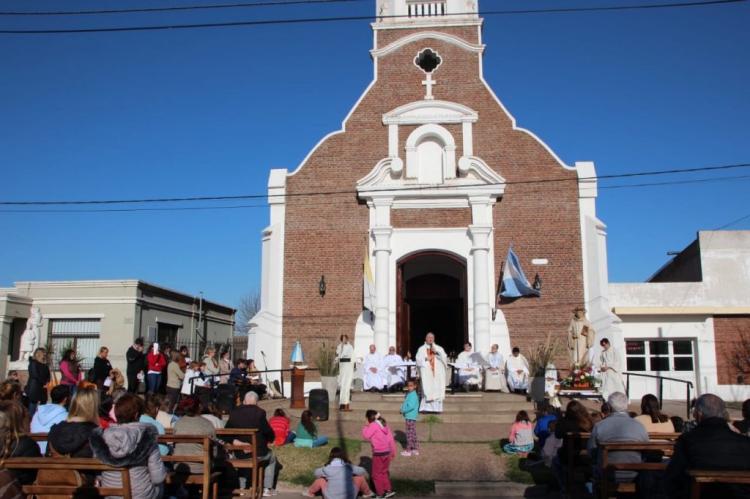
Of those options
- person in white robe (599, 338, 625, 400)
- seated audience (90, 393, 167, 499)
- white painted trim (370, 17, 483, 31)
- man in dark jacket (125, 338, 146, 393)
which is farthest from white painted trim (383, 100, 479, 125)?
seated audience (90, 393, 167, 499)

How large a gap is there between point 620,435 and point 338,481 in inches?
129

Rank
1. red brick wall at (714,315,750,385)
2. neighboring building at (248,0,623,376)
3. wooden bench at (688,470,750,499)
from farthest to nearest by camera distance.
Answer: red brick wall at (714,315,750,385), neighboring building at (248,0,623,376), wooden bench at (688,470,750,499)

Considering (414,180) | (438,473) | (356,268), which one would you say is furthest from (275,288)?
(438,473)

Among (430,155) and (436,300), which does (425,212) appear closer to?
(430,155)

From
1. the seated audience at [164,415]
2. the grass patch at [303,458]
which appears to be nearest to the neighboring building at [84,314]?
the grass patch at [303,458]

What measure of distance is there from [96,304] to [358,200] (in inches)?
576

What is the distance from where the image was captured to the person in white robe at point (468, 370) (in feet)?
53.9

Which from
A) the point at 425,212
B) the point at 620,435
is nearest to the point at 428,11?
the point at 425,212

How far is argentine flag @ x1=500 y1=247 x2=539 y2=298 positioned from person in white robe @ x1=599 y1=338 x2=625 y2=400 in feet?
10.5

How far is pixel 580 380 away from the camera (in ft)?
47.9

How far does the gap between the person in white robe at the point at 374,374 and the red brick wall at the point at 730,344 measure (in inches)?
438

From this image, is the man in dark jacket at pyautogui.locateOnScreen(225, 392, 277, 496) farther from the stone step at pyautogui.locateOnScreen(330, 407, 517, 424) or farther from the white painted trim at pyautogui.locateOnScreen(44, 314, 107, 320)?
the white painted trim at pyautogui.locateOnScreen(44, 314, 107, 320)

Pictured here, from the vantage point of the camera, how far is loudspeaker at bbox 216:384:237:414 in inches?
546

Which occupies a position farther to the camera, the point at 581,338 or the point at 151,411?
the point at 581,338
